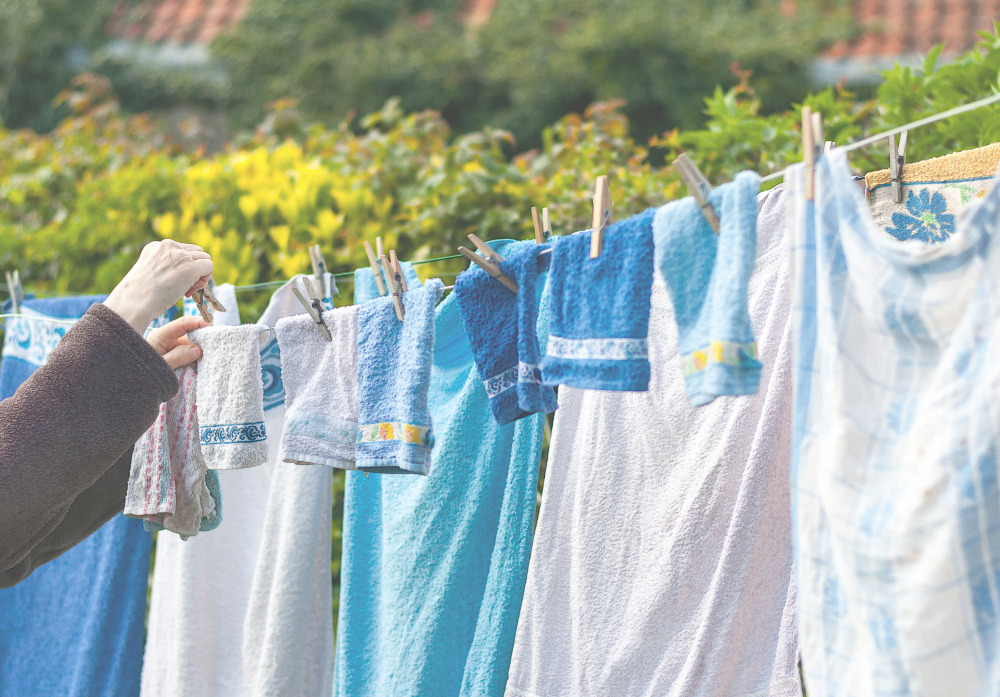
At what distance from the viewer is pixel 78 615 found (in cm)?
178

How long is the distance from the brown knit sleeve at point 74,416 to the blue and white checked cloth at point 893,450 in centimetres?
82

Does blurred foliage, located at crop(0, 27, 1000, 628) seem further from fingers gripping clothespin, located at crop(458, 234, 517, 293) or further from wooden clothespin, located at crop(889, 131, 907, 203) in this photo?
fingers gripping clothespin, located at crop(458, 234, 517, 293)

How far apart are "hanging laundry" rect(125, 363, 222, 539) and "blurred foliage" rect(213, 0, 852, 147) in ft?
14.1

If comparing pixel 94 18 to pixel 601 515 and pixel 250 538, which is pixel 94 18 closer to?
pixel 250 538

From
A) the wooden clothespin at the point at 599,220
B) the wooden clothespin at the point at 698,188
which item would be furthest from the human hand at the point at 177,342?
the wooden clothespin at the point at 698,188

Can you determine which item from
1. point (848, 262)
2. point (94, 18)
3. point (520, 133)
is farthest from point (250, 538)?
point (94, 18)

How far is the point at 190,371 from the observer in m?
1.46

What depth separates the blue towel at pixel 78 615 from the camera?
1.73 meters

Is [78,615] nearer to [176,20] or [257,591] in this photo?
[257,591]

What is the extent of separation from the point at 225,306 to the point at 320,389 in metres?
0.44

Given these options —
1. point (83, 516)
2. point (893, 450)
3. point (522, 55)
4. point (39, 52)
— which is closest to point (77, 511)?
point (83, 516)

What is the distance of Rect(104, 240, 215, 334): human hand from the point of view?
1.26 metres

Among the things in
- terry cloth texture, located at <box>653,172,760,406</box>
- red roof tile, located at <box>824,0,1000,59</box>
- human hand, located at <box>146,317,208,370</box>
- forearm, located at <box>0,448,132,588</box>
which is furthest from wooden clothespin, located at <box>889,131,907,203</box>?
red roof tile, located at <box>824,0,1000,59</box>

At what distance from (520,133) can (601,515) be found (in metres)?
4.56
